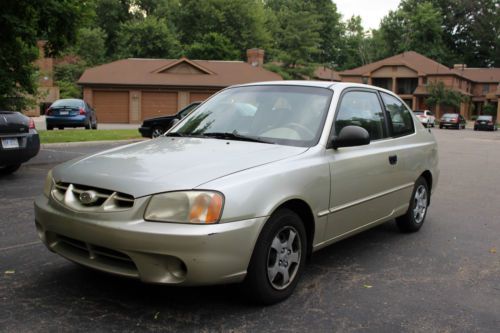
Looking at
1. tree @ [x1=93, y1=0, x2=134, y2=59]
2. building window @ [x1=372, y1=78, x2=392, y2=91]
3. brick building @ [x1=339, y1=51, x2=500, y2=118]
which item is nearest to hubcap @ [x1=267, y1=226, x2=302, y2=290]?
brick building @ [x1=339, y1=51, x2=500, y2=118]

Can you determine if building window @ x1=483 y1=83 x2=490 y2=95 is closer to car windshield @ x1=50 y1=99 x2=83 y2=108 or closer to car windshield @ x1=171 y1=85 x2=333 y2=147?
car windshield @ x1=50 y1=99 x2=83 y2=108

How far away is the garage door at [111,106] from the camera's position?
39031 mm

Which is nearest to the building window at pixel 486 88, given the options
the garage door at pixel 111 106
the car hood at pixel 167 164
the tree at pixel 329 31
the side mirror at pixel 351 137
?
the tree at pixel 329 31

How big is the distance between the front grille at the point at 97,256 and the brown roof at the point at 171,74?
3583 cm

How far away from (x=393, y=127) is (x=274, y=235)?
249cm

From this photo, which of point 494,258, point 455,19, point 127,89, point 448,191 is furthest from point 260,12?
point 494,258

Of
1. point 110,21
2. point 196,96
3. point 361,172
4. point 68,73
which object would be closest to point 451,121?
point 196,96

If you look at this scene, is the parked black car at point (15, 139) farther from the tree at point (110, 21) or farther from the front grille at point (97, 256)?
the tree at point (110, 21)

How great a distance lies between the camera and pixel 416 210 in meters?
5.92

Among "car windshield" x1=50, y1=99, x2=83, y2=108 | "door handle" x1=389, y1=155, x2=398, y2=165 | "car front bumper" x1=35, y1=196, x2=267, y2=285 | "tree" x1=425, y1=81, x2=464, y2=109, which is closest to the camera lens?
"car front bumper" x1=35, y1=196, x2=267, y2=285

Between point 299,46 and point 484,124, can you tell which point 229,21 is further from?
point 484,124

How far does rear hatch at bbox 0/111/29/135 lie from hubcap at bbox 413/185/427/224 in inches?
250

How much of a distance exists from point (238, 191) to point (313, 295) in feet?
3.80

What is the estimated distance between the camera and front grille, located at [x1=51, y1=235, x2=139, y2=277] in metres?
3.30
